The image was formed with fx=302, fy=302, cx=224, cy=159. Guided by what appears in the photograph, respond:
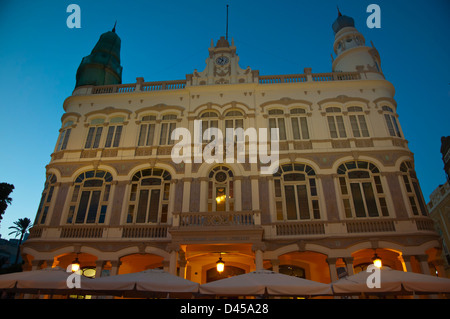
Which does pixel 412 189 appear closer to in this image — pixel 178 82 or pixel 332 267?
pixel 332 267

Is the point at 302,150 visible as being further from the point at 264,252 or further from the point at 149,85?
the point at 149,85

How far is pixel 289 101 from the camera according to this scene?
20.2m

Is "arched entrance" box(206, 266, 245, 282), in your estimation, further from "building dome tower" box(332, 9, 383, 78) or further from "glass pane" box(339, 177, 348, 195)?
"building dome tower" box(332, 9, 383, 78)

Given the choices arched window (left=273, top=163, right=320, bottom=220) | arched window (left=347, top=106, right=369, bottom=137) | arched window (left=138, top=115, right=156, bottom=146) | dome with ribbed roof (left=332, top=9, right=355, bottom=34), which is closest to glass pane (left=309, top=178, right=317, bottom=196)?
arched window (left=273, top=163, right=320, bottom=220)

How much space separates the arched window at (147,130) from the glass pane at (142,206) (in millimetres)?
3378

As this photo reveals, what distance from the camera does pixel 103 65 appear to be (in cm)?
2378

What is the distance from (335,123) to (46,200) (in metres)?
18.7

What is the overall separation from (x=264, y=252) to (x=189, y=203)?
4.99 m

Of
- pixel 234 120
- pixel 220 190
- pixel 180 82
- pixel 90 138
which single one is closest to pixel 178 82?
pixel 180 82

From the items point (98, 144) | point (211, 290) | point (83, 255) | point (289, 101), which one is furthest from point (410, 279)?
point (98, 144)

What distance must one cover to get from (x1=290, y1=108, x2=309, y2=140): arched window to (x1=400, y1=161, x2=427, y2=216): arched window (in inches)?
234

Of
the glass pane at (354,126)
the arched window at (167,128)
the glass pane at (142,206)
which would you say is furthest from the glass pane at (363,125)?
the glass pane at (142,206)

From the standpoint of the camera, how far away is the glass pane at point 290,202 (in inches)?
671

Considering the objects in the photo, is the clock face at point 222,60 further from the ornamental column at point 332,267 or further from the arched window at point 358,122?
the ornamental column at point 332,267
